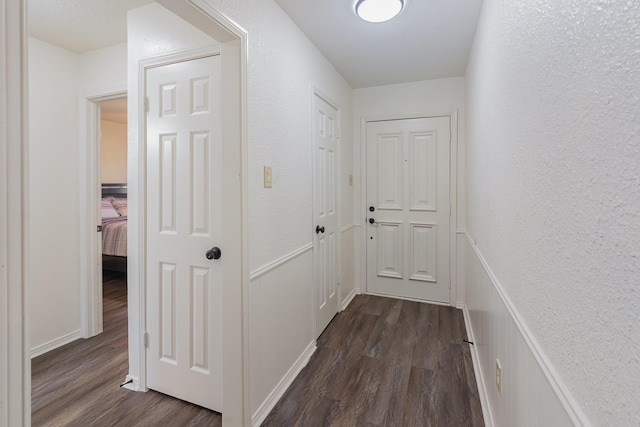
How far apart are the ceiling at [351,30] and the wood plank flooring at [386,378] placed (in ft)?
7.65

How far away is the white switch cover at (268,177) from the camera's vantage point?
1705mm

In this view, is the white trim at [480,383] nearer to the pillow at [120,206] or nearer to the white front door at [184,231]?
the white front door at [184,231]

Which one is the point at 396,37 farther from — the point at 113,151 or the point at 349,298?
the point at 113,151

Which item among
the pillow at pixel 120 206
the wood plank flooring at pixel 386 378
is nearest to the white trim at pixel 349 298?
the wood plank flooring at pixel 386 378

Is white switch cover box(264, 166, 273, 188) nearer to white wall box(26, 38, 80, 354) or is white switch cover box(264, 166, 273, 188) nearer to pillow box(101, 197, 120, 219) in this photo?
white wall box(26, 38, 80, 354)

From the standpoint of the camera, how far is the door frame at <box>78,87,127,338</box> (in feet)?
8.43

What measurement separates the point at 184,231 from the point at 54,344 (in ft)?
5.90

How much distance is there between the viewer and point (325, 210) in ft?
8.60

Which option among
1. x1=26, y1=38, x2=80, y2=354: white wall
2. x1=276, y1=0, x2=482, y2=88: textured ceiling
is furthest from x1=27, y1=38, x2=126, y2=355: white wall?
x1=276, y1=0, x2=482, y2=88: textured ceiling

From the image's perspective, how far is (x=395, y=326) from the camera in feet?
8.96

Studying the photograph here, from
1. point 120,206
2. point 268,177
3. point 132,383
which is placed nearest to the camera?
point 268,177

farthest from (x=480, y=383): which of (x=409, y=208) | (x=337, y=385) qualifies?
(x=409, y=208)

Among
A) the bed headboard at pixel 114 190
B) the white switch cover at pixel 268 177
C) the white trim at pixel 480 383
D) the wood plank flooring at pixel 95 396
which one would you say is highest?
the bed headboard at pixel 114 190

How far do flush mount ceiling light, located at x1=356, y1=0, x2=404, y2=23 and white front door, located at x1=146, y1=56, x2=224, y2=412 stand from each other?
935 mm
